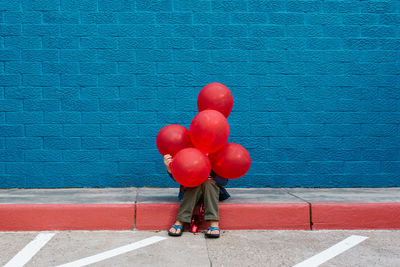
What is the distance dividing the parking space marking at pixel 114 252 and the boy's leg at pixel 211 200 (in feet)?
1.51

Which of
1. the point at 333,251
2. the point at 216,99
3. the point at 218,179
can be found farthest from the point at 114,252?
the point at 333,251

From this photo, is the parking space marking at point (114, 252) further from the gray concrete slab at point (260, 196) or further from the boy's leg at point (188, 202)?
the gray concrete slab at point (260, 196)

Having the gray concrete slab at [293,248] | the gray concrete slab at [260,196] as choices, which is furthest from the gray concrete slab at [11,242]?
the gray concrete slab at [260,196]

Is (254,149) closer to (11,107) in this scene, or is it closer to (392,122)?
(392,122)

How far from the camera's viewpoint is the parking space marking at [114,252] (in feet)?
9.02

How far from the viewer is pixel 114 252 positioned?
3.00 m

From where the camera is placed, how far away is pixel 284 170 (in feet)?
15.8

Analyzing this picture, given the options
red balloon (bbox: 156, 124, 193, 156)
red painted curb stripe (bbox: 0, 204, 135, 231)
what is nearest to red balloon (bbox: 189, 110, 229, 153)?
red balloon (bbox: 156, 124, 193, 156)

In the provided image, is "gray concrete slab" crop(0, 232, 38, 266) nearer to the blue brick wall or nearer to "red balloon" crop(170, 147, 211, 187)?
the blue brick wall

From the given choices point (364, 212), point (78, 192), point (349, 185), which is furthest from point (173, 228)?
point (349, 185)

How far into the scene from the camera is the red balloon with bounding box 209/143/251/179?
3.43 meters

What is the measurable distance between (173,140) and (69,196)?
→ 4.89ft

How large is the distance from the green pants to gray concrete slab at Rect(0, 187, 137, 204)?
617mm

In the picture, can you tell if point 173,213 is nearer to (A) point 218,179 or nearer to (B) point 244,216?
(A) point 218,179
